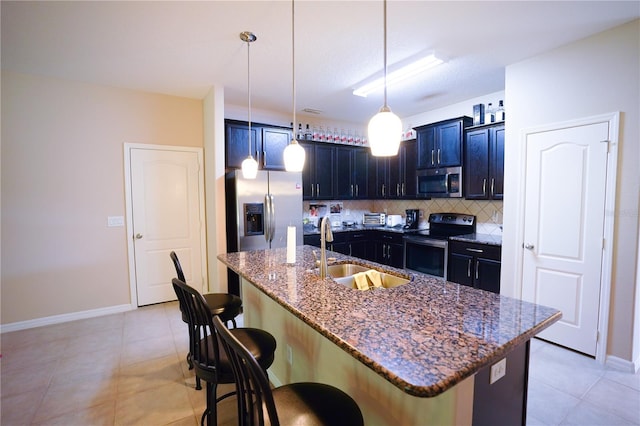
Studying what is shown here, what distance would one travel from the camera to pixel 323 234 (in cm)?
199

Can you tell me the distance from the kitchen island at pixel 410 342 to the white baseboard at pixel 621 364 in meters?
1.90

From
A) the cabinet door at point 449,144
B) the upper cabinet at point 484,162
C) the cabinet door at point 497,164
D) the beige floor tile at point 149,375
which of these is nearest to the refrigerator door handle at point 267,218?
the beige floor tile at point 149,375

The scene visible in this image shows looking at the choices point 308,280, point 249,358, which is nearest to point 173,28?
point 308,280

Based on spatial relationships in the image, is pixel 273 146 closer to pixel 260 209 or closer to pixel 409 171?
pixel 260 209

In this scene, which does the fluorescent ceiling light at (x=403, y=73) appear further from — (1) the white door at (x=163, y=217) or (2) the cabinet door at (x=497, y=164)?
(1) the white door at (x=163, y=217)

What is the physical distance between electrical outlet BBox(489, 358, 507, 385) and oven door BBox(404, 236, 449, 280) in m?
2.75

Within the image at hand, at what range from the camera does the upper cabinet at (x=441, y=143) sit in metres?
3.98

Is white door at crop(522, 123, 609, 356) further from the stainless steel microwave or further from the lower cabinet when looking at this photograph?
the stainless steel microwave

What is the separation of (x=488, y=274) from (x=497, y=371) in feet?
8.31

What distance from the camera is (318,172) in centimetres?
489

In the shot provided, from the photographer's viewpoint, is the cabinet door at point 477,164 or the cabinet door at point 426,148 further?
the cabinet door at point 426,148

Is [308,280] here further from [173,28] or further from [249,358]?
[173,28]

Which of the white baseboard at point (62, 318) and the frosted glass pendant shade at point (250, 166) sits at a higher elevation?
the frosted glass pendant shade at point (250, 166)

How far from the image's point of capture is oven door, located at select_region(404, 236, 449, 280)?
3.91 meters
